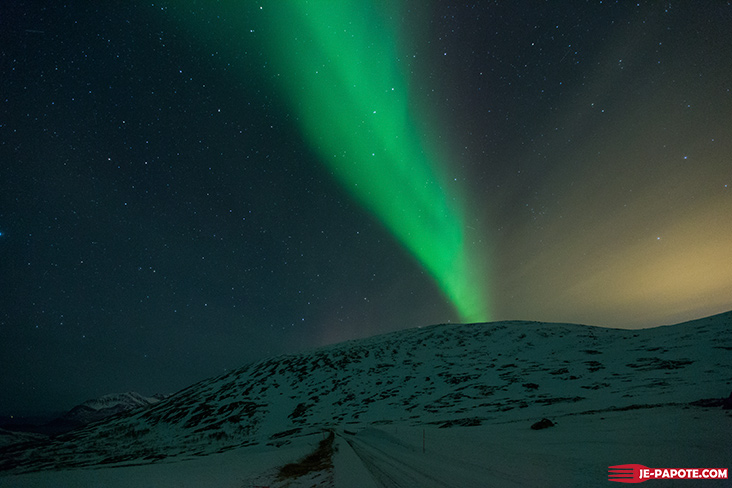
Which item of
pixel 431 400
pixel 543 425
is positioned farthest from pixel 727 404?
pixel 431 400

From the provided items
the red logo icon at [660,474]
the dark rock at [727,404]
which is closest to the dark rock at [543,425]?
the dark rock at [727,404]

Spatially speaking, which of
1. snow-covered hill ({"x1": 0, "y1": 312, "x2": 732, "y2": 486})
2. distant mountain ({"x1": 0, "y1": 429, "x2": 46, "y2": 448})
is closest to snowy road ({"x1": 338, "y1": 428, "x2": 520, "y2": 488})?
snow-covered hill ({"x1": 0, "y1": 312, "x2": 732, "y2": 486})

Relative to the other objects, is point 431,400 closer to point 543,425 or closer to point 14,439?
point 543,425

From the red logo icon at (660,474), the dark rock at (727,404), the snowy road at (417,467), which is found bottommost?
the snowy road at (417,467)

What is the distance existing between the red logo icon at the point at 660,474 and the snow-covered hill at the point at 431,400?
1.54 feet

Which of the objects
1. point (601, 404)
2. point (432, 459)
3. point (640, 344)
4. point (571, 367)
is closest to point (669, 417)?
point (601, 404)

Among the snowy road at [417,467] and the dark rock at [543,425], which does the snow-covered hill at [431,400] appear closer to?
the snowy road at [417,467]

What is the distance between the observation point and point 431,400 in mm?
21344

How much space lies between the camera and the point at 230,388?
33625 millimetres

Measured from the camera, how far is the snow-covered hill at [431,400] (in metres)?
9.00

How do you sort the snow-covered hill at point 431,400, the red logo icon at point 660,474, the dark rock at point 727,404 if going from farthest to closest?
1. the snow-covered hill at point 431,400
2. the dark rock at point 727,404
3. the red logo icon at point 660,474

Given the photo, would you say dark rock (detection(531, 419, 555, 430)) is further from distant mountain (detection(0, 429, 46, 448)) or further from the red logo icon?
distant mountain (detection(0, 429, 46, 448))

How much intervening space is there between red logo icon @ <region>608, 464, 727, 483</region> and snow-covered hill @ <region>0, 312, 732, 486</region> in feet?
1.54

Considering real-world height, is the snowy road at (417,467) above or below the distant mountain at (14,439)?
above
